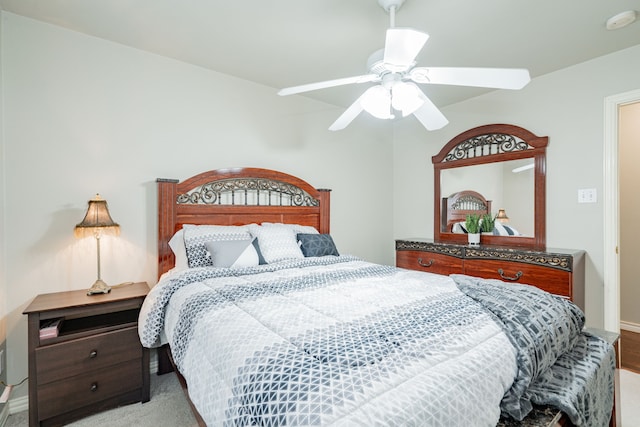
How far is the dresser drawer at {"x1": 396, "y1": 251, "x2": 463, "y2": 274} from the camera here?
314 centimetres

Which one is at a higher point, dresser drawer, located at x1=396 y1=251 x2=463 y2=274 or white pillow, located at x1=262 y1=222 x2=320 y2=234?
white pillow, located at x1=262 y1=222 x2=320 y2=234

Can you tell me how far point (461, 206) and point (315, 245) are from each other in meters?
1.91

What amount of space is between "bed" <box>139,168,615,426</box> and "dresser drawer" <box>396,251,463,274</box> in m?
1.19

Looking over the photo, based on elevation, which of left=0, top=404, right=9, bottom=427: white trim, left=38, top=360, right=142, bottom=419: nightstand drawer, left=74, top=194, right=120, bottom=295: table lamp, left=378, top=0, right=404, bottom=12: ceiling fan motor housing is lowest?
left=0, top=404, right=9, bottom=427: white trim

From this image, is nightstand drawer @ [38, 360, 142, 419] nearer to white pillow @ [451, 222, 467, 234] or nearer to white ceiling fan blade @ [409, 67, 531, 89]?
white ceiling fan blade @ [409, 67, 531, 89]

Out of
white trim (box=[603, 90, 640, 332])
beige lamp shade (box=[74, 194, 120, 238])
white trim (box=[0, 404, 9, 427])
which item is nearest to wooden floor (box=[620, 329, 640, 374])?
white trim (box=[603, 90, 640, 332])

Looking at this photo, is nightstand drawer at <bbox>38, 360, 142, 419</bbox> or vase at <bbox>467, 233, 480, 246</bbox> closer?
nightstand drawer at <bbox>38, 360, 142, 419</bbox>

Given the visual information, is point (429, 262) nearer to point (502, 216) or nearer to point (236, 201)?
point (502, 216)

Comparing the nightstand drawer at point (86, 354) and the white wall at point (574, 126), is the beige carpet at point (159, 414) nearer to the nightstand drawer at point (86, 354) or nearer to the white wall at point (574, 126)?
the nightstand drawer at point (86, 354)

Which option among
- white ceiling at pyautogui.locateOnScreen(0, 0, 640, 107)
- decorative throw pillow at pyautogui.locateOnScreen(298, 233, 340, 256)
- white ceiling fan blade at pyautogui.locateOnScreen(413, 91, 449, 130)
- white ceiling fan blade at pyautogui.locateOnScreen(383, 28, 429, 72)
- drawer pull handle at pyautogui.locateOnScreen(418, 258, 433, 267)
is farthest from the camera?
drawer pull handle at pyautogui.locateOnScreen(418, 258, 433, 267)

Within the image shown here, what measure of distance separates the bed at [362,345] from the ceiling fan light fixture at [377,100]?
1.11 m

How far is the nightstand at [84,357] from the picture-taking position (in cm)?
170

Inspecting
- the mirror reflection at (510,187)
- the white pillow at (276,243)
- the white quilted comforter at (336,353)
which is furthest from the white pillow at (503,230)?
the white pillow at (276,243)

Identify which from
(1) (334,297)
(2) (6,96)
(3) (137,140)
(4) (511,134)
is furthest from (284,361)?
(4) (511,134)
